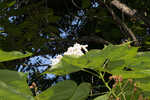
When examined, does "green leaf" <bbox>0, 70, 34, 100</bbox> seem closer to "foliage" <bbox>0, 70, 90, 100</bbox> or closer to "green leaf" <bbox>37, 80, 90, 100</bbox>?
"foliage" <bbox>0, 70, 90, 100</bbox>

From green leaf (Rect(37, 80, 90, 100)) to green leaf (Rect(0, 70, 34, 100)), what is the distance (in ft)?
0.63

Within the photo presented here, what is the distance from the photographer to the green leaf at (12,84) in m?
0.40

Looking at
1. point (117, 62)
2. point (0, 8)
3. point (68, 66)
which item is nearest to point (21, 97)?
point (68, 66)

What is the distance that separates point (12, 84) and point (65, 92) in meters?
0.29

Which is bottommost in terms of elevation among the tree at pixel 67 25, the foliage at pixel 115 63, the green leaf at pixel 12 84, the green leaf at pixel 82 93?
the tree at pixel 67 25

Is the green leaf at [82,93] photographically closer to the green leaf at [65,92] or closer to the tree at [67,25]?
the green leaf at [65,92]

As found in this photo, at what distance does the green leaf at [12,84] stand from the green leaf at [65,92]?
0.19 m

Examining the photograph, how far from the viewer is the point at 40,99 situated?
790 millimetres

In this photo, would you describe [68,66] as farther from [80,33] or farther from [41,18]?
[80,33]

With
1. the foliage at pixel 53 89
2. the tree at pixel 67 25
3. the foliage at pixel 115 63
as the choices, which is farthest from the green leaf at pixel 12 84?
the tree at pixel 67 25

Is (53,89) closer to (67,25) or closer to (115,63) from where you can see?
(115,63)

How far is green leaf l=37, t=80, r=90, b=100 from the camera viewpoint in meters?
0.79

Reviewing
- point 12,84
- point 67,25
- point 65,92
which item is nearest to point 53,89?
point 65,92

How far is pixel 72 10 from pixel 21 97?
4348 mm
